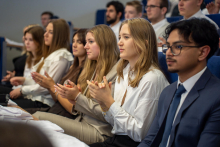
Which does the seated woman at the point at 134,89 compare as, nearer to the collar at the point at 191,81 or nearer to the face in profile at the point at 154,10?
the collar at the point at 191,81

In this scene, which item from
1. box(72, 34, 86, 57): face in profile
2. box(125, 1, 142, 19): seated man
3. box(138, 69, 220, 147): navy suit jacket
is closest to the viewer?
box(138, 69, 220, 147): navy suit jacket

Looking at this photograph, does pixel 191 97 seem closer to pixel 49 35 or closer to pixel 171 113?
pixel 171 113

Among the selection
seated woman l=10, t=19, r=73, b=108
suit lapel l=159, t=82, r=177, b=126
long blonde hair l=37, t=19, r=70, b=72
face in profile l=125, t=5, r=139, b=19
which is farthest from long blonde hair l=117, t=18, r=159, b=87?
face in profile l=125, t=5, r=139, b=19

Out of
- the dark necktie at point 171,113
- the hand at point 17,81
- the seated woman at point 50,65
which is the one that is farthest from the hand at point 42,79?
the dark necktie at point 171,113

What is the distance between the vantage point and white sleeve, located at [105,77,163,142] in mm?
1210

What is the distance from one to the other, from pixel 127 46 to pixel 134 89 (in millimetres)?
280

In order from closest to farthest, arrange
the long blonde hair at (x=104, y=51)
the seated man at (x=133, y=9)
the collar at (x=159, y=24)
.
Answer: the long blonde hair at (x=104, y=51)
the collar at (x=159, y=24)
the seated man at (x=133, y=9)

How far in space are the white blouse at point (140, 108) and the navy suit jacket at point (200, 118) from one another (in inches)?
10.5

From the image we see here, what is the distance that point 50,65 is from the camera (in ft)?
7.54

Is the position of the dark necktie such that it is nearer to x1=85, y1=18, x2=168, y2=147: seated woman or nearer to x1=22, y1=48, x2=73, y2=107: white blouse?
x1=85, y1=18, x2=168, y2=147: seated woman

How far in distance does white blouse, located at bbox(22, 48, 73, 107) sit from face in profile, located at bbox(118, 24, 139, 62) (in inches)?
39.5

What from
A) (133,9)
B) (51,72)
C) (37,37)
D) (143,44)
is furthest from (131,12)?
(143,44)

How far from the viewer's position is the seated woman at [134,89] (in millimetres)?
1225

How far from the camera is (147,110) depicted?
4.00 feet
